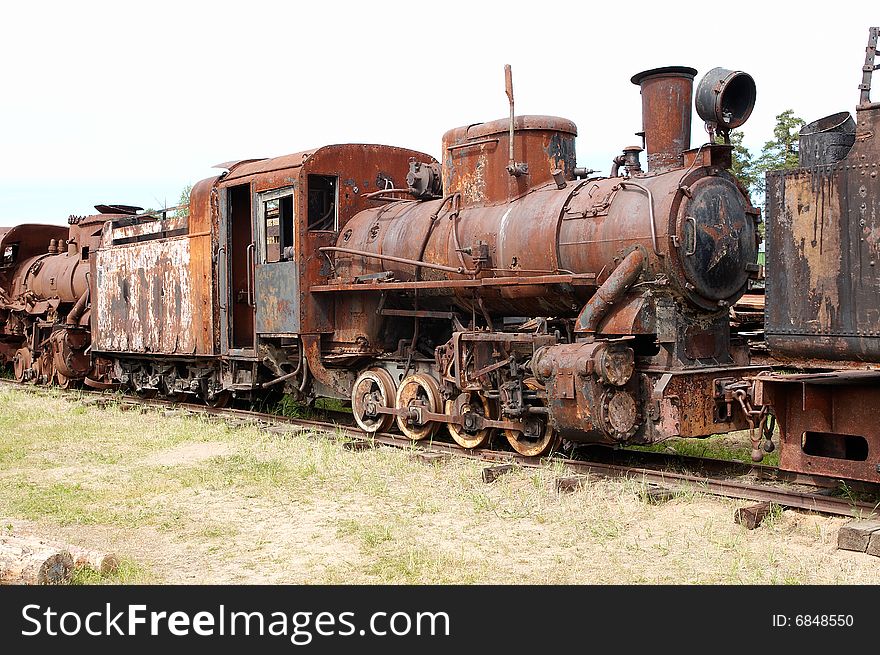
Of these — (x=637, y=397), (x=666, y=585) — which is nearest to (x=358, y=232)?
(x=637, y=397)

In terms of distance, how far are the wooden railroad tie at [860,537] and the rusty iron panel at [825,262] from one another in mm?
1036

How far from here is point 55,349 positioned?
1709 centimetres

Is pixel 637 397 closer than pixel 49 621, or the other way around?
pixel 49 621

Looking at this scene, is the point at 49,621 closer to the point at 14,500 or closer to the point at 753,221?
the point at 14,500

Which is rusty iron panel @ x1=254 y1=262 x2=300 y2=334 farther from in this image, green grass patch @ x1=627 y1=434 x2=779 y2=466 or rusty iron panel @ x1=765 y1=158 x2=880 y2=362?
rusty iron panel @ x1=765 y1=158 x2=880 y2=362

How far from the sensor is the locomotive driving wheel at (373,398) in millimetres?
10493

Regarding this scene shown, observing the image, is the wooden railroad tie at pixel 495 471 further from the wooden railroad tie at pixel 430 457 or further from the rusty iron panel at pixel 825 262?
the rusty iron panel at pixel 825 262

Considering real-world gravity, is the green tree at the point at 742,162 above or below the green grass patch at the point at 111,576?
above

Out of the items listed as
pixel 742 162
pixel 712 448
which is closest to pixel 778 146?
pixel 742 162

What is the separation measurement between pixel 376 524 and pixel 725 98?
4.54 metres

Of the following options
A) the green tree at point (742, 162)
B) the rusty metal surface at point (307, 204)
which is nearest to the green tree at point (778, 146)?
the green tree at point (742, 162)

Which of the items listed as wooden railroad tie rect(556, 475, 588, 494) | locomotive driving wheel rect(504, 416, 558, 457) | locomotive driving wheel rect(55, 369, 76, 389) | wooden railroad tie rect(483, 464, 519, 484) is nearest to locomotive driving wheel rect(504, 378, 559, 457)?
locomotive driving wheel rect(504, 416, 558, 457)

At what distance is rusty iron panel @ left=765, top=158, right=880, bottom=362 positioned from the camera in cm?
543

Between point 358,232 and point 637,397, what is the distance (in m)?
4.32
